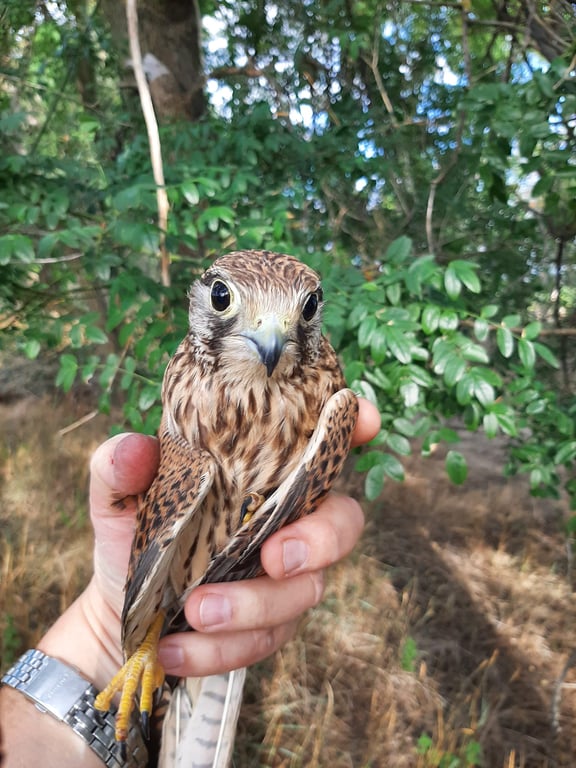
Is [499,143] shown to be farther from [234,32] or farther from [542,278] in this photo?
[234,32]

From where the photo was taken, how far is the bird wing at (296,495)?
1546mm

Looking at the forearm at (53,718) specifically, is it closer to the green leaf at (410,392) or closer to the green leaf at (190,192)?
the green leaf at (410,392)

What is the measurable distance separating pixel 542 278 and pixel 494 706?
10.3 feet

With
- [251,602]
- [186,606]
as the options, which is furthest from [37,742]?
[251,602]

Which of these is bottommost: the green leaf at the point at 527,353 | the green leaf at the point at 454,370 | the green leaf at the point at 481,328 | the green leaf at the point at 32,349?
the green leaf at the point at 454,370

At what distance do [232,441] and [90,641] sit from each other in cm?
127

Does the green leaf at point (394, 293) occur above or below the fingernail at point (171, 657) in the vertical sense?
above

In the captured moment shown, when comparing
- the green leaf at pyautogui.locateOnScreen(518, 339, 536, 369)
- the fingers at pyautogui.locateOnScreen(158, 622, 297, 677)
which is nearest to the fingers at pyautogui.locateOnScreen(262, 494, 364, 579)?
the fingers at pyautogui.locateOnScreen(158, 622, 297, 677)

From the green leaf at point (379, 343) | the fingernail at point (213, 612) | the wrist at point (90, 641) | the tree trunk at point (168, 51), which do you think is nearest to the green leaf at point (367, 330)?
the green leaf at point (379, 343)

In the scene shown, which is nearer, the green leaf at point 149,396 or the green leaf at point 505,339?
the green leaf at point 505,339

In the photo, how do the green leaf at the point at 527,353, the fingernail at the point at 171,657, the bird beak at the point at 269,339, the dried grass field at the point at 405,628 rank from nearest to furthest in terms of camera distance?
the bird beak at the point at 269,339 → the fingernail at the point at 171,657 → the green leaf at the point at 527,353 → the dried grass field at the point at 405,628

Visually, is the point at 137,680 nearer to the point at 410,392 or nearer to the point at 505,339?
the point at 410,392

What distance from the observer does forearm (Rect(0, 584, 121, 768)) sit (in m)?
1.93

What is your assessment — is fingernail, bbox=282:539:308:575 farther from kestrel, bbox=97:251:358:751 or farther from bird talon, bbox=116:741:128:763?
bird talon, bbox=116:741:128:763
